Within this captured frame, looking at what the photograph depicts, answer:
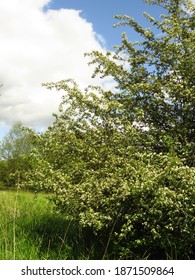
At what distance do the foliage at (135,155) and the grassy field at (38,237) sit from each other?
56 centimetres

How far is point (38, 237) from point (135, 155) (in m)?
2.83

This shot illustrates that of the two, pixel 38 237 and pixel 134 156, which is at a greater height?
pixel 134 156

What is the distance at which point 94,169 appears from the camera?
852cm

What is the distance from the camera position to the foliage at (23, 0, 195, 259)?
727 cm

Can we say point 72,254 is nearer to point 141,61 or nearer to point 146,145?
point 146,145

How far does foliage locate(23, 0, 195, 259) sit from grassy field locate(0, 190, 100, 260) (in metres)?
0.56

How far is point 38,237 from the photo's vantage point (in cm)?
853

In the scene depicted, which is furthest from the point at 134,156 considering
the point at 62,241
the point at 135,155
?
the point at 62,241

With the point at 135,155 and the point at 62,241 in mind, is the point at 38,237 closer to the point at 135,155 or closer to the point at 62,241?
the point at 62,241

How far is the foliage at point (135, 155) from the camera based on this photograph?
23.8ft

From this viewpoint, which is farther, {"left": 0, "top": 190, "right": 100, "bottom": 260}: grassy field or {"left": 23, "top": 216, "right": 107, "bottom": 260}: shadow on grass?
{"left": 23, "top": 216, "right": 107, "bottom": 260}: shadow on grass

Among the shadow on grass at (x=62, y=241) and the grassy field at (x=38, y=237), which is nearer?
the grassy field at (x=38, y=237)

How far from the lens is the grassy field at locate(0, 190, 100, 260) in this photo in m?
7.26

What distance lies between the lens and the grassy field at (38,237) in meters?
7.26
